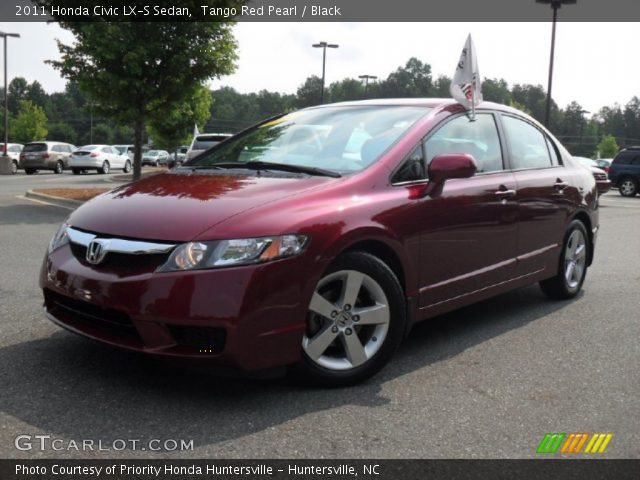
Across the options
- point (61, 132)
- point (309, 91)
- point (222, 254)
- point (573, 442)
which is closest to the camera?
point (573, 442)

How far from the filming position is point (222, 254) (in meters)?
3.12

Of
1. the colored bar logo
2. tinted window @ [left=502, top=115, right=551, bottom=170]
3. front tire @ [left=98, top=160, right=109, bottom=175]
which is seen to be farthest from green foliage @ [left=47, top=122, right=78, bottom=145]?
the colored bar logo

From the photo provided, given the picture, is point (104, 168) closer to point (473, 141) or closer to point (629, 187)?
point (629, 187)

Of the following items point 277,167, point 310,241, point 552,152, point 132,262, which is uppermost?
point 552,152

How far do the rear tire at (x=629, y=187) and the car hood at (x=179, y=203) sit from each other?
75.1ft

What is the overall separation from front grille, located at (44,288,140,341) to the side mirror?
1925 millimetres

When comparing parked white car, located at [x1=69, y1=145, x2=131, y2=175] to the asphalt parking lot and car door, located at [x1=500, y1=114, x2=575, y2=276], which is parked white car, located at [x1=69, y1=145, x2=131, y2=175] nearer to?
the asphalt parking lot

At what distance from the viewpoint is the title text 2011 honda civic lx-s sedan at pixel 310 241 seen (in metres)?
3.11

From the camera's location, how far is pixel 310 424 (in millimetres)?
3076

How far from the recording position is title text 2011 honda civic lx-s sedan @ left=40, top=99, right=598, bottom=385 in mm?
3109

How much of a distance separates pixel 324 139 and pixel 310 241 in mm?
1254

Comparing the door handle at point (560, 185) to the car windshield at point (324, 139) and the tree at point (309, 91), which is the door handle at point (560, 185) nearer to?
the car windshield at point (324, 139)

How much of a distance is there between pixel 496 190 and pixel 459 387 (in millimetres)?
1553

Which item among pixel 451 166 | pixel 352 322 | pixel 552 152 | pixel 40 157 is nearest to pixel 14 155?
pixel 40 157
